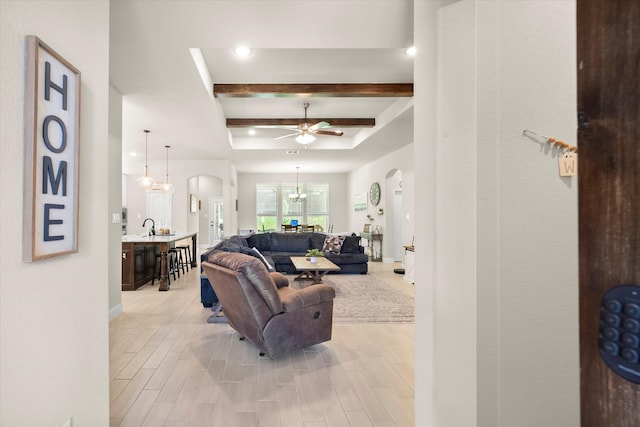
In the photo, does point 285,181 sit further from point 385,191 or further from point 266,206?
point 385,191

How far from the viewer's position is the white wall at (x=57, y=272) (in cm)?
112

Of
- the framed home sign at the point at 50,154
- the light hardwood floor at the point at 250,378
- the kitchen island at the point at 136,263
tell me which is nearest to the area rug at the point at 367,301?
the light hardwood floor at the point at 250,378

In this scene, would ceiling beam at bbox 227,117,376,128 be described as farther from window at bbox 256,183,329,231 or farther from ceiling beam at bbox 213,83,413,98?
window at bbox 256,183,329,231

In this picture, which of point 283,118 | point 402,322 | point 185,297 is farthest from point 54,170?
point 283,118

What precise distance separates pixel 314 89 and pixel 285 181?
24.9 ft

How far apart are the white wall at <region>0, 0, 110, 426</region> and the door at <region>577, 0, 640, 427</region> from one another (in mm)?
1614

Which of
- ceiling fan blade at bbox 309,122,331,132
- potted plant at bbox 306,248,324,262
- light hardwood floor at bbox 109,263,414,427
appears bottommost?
light hardwood floor at bbox 109,263,414,427

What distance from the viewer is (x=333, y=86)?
15.2 ft

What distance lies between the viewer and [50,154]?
4.21 feet

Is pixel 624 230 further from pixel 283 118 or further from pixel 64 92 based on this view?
pixel 283 118

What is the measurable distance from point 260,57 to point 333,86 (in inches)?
47.5

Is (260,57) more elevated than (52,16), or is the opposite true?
(260,57)

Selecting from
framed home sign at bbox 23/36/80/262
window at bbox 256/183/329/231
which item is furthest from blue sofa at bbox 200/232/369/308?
window at bbox 256/183/329/231

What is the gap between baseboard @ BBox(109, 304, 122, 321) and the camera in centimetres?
398
